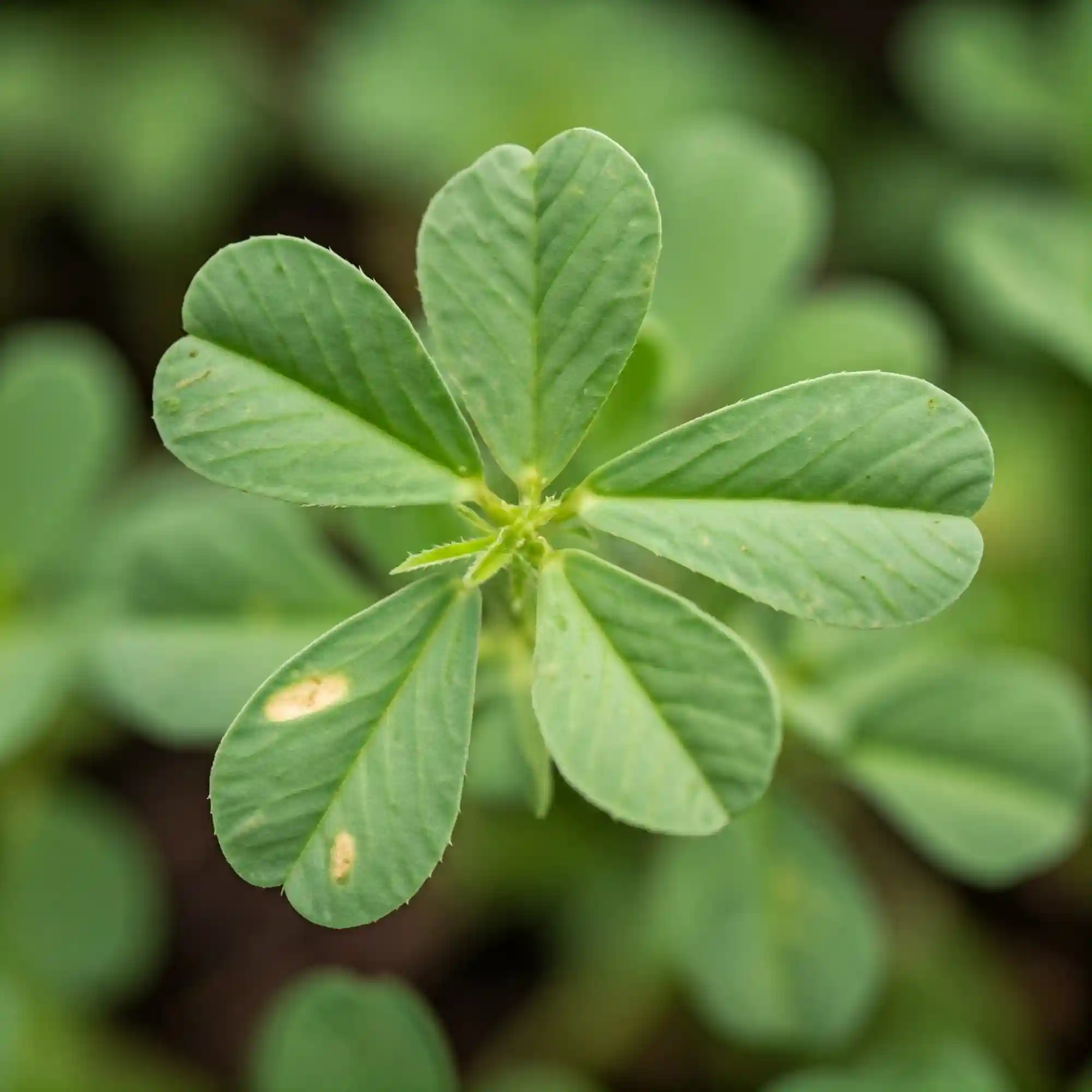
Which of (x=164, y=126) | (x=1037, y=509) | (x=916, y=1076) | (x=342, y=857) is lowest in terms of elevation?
(x=916, y=1076)

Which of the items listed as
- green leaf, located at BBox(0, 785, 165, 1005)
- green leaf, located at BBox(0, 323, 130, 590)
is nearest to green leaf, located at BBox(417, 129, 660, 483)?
green leaf, located at BBox(0, 323, 130, 590)

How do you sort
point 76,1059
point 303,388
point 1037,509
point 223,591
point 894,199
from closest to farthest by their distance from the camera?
1. point 303,388
2. point 223,591
3. point 76,1059
4. point 1037,509
5. point 894,199

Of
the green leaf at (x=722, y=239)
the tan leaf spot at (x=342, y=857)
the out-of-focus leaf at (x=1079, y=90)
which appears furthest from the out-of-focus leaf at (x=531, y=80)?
the tan leaf spot at (x=342, y=857)

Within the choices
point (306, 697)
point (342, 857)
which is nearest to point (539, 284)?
point (306, 697)

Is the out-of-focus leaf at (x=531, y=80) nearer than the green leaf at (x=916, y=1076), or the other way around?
the green leaf at (x=916, y=1076)

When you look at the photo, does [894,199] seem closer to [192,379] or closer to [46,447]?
[46,447]

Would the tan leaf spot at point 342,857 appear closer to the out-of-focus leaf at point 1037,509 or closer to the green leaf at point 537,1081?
the green leaf at point 537,1081
